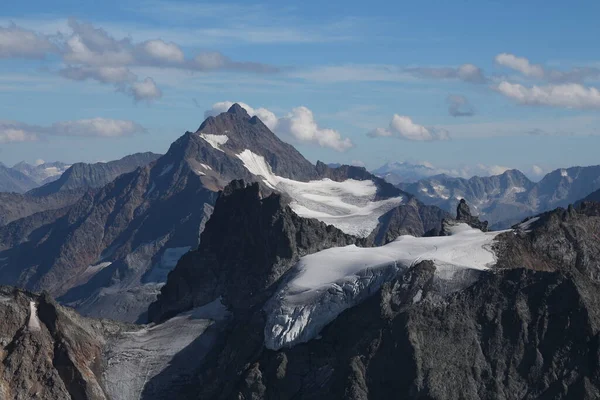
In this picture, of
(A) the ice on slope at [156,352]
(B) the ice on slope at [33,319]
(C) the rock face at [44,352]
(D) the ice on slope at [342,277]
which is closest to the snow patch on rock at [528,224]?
(D) the ice on slope at [342,277]

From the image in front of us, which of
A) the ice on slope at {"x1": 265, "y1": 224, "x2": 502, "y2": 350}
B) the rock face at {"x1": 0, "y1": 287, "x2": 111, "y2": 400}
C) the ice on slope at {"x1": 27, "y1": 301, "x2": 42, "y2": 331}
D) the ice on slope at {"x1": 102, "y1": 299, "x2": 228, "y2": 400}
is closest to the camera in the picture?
the rock face at {"x1": 0, "y1": 287, "x2": 111, "y2": 400}

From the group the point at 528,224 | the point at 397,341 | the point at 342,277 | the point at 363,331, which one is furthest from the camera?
the point at 528,224

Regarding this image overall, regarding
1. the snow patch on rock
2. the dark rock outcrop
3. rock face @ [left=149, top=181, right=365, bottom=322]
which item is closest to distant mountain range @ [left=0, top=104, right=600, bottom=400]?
rock face @ [left=149, top=181, right=365, bottom=322]

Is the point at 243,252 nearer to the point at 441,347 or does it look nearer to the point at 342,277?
the point at 342,277

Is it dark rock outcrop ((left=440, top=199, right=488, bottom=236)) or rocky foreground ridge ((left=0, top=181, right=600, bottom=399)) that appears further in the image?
dark rock outcrop ((left=440, top=199, right=488, bottom=236))

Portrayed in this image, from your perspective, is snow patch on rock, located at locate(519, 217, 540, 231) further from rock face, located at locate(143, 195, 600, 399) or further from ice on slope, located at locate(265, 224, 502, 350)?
rock face, located at locate(143, 195, 600, 399)

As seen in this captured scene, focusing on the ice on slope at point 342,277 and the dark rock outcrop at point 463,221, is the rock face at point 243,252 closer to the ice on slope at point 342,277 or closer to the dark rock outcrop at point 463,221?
the ice on slope at point 342,277

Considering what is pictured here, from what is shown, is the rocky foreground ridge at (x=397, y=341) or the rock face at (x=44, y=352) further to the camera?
the rock face at (x=44, y=352)

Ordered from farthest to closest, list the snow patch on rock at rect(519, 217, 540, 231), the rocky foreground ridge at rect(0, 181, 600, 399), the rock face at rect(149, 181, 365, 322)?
1. the rock face at rect(149, 181, 365, 322)
2. the snow patch on rock at rect(519, 217, 540, 231)
3. the rocky foreground ridge at rect(0, 181, 600, 399)

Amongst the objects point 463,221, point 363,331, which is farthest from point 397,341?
point 463,221

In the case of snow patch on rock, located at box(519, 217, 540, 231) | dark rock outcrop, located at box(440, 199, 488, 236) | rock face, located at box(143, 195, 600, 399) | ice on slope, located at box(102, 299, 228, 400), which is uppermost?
snow patch on rock, located at box(519, 217, 540, 231)
